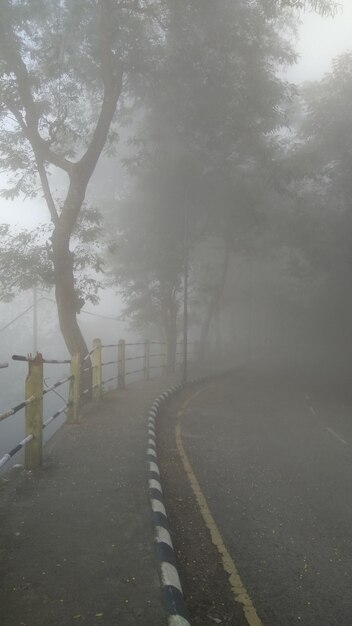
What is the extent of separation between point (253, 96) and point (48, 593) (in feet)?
58.0

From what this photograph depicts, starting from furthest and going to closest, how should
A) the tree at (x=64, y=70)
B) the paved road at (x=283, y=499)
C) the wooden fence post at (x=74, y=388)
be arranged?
the tree at (x=64, y=70)
the wooden fence post at (x=74, y=388)
the paved road at (x=283, y=499)

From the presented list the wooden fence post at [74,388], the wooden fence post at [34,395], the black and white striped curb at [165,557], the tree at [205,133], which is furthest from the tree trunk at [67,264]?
the wooden fence post at [34,395]

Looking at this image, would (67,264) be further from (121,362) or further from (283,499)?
(283,499)

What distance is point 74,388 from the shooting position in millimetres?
8727

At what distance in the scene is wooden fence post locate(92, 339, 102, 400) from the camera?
1162 cm

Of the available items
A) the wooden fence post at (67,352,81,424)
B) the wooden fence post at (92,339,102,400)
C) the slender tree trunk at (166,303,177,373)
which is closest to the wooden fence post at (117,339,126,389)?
the wooden fence post at (92,339,102,400)

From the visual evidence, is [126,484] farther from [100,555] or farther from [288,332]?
[288,332]

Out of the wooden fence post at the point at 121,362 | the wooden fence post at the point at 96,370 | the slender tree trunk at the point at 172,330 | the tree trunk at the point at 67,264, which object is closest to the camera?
the wooden fence post at the point at 96,370

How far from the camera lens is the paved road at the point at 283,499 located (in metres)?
4.07

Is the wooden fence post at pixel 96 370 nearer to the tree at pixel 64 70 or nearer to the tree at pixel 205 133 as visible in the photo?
the tree at pixel 64 70

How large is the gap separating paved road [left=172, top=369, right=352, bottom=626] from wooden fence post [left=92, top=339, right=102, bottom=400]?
2.30 metres

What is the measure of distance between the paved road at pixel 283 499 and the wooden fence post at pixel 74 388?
7.30 feet

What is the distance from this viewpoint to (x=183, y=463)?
7875 mm

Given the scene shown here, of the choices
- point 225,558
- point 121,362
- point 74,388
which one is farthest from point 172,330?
point 225,558
